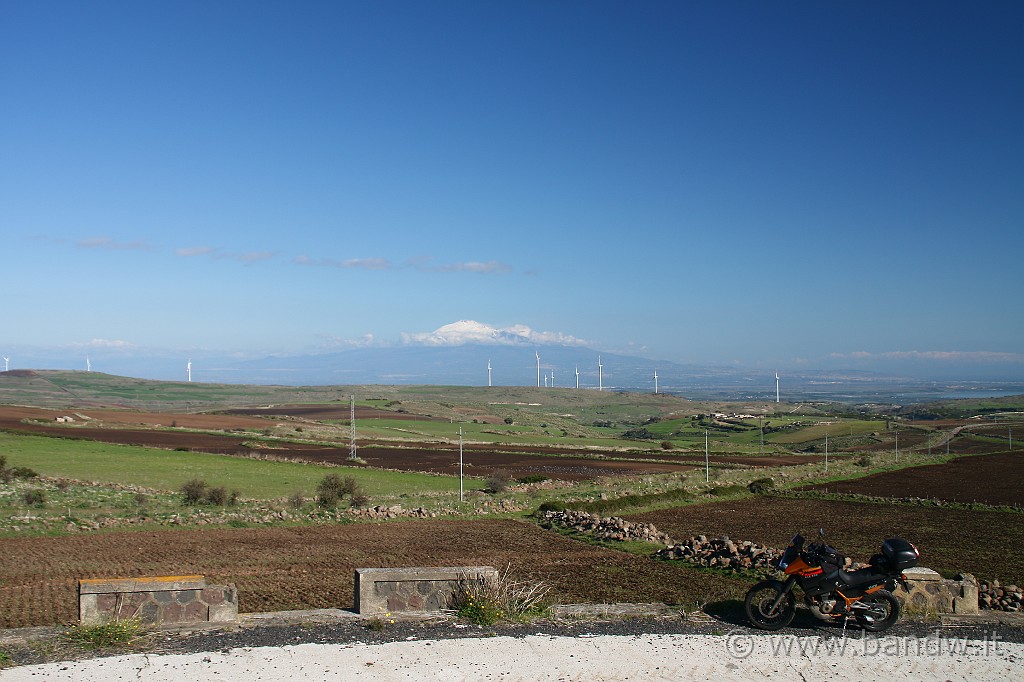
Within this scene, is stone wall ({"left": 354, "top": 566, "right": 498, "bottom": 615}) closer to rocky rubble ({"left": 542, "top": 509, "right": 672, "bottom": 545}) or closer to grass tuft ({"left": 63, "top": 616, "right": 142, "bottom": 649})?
grass tuft ({"left": 63, "top": 616, "right": 142, "bottom": 649})

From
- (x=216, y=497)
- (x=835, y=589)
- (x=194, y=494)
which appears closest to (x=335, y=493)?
(x=216, y=497)

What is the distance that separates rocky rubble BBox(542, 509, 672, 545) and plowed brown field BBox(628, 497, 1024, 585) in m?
1.22

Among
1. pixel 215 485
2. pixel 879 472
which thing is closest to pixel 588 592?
pixel 215 485

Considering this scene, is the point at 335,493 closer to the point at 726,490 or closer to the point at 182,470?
the point at 182,470

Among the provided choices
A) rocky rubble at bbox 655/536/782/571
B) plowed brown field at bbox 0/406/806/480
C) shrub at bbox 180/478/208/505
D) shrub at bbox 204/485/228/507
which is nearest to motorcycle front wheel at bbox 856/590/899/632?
rocky rubble at bbox 655/536/782/571

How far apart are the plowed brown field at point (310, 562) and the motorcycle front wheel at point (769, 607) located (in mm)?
2290

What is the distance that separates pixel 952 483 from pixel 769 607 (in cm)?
4481

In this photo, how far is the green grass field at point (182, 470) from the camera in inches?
1682

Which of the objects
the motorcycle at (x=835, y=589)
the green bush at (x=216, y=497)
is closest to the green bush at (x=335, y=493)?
the green bush at (x=216, y=497)

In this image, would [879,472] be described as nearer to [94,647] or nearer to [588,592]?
[588,592]

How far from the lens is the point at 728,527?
3042 centimetres

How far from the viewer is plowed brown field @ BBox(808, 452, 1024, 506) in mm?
43031

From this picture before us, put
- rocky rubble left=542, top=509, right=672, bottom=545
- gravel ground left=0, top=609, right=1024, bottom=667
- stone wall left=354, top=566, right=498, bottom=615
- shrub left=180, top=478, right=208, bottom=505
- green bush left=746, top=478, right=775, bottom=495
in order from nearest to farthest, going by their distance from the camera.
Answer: gravel ground left=0, top=609, right=1024, bottom=667 < stone wall left=354, top=566, right=498, bottom=615 < rocky rubble left=542, top=509, right=672, bottom=545 < shrub left=180, top=478, right=208, bottom=505 < green bush left=746, top=478, right=775, bottom=495

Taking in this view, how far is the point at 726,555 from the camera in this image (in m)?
19.7
